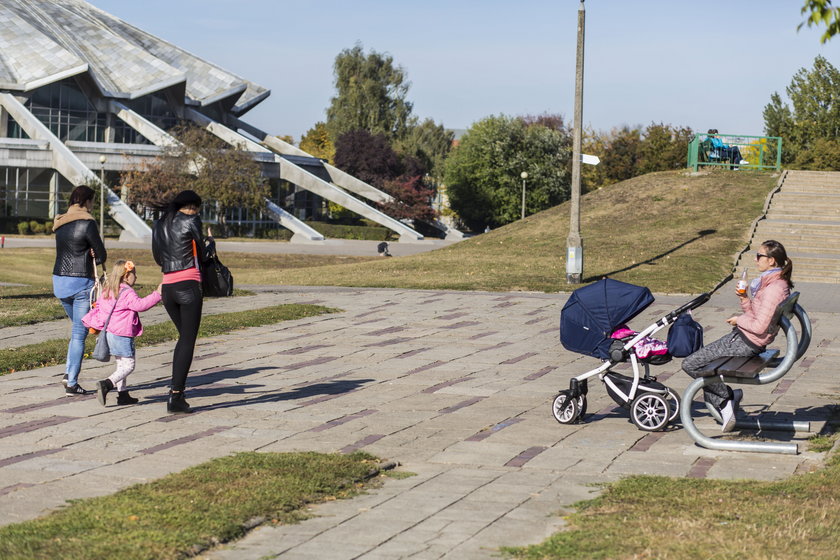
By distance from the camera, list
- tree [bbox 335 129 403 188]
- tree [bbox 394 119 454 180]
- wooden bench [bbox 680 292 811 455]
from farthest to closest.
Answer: tree [bbox 394 119 454 180] < tree [bbox 335 129 403 188] < wooden bench [bbox 680 292 811 455]

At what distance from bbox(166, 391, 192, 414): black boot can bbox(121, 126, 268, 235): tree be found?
56.0 metres

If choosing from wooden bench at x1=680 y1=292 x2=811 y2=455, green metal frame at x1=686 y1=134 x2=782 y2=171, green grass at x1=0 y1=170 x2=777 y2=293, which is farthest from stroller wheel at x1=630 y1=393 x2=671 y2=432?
green metal frame at x1=686 y1=134 x2=782 y2=171

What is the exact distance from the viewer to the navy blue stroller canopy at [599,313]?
886 cm

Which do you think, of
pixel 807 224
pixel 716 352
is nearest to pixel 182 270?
pixel 716 352

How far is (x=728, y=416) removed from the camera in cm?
847

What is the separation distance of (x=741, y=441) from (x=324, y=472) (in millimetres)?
3348

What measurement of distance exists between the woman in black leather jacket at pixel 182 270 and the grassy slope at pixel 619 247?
14.9 m

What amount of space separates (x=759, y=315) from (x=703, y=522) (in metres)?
2.73

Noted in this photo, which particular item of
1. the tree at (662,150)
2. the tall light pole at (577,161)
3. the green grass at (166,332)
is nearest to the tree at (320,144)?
the tree at (662,150)

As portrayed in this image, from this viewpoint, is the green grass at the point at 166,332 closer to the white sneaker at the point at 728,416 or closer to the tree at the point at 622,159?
the white sneaker at the point at 728,416

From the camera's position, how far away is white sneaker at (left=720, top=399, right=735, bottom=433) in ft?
27.8

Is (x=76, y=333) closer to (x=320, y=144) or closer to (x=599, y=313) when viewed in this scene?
(x=599, y=313)

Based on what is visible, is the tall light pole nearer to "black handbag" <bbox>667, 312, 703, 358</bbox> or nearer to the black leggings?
"black handbag" <bbox>667, 312, 703, 358</bbox>

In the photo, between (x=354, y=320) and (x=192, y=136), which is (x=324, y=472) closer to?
(x=354, y=320)
